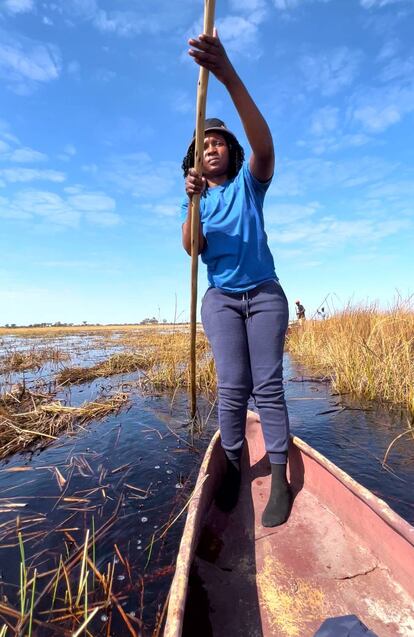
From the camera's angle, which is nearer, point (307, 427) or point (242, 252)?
point (242, 252)

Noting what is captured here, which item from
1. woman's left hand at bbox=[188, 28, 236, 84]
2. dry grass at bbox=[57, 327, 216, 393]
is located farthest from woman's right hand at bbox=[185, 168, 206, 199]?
dry grass at bbox=[57, 327, 216, 393]

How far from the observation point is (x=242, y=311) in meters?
2.33

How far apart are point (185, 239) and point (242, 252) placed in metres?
0.51

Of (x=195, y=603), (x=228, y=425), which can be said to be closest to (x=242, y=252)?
(x=228, y=425)

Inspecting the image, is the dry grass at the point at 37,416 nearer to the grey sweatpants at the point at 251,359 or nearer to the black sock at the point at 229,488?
the black sock at the point at 229,488

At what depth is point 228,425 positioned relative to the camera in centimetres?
233

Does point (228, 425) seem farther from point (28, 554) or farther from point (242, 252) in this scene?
point (28, 554)

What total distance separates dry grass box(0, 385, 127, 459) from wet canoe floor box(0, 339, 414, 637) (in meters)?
0.21

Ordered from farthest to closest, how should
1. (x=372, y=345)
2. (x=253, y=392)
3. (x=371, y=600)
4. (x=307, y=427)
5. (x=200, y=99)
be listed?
(x=372, y=345)
(x=307, y=427)
(x=253, y=392)
(x=200, y=99)
(x=371, y=600)

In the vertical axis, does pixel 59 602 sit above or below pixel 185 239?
below

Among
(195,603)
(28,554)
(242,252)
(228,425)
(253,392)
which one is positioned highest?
(242,252)

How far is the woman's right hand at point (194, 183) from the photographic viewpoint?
2285 millimetres

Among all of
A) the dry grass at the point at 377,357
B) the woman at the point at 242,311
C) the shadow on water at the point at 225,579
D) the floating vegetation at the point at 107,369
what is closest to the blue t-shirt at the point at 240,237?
the woman at the point at 242,311

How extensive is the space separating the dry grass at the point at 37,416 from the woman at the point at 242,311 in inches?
115
